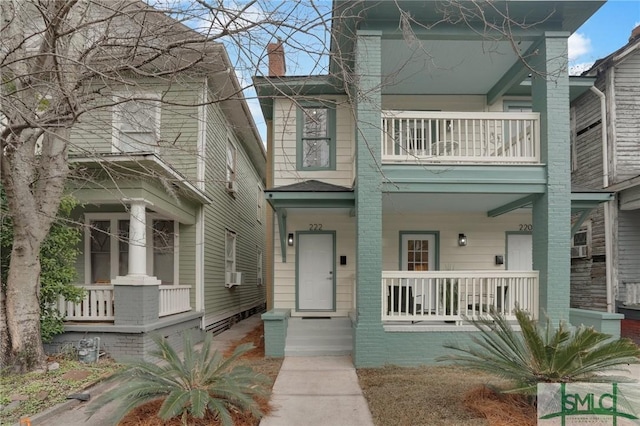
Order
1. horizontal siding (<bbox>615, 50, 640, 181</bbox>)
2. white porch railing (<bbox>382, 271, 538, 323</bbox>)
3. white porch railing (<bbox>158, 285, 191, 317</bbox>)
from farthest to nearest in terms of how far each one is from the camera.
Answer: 1. horizontal siding (<bbox>615, 50, 640, 181</bbox>)
2. white porch railing (<bbox>158, 285, 191, 317</bbox>)
3. white porch railing (<bbox>382, 271, 538, 323</bbox>)

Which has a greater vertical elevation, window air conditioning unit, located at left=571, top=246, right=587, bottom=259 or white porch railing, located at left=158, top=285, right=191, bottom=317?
window air conditioning unit, located at left=571, top=246, right=587, bottom=259

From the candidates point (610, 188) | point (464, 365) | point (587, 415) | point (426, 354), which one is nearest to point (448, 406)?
point (464, 365)

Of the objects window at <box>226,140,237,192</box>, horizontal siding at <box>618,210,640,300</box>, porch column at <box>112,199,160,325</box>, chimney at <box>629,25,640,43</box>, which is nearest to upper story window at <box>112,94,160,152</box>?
porch column at <box>112,199,160,325</box>

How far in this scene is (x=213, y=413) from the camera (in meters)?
4.14

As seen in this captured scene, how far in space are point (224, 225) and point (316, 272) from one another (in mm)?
3959

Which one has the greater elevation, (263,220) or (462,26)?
(462,26)

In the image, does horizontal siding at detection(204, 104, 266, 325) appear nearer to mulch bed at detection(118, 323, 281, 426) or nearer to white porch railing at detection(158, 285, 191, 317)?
white porch railing at detection(158, 285, 191, 317)

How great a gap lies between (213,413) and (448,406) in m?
2.48

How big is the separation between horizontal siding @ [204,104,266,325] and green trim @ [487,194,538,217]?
550 cm

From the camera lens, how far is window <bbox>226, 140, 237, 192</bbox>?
12.1 meters

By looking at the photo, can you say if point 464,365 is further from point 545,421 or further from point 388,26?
point 388,26

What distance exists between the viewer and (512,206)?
822cm

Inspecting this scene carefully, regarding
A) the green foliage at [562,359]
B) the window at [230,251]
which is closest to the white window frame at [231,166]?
the window at [230,251]

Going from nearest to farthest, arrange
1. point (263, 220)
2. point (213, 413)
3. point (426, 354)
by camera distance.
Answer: point (213, 413) < point (426, 354) < point (263, 220)
